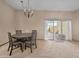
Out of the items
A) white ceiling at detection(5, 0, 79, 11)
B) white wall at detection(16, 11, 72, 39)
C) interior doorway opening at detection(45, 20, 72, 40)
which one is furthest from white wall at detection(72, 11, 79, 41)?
white wall at detection(16, 11, 72, 39)

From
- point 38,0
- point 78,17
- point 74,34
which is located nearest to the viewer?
point 38,0

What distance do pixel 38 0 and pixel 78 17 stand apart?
4.39 metres

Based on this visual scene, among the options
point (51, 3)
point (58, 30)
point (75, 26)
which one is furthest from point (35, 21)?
point (75, 26)

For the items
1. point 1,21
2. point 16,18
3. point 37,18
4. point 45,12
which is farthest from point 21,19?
point 1,21

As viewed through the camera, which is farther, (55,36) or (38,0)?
(55,36)

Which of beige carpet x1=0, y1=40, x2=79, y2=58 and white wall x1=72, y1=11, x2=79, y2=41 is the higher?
white wall x1=72, y1=11, x2=79, y2=41

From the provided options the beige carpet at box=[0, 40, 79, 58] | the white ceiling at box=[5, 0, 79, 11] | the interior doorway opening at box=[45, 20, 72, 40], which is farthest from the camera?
the interior doorway opening at box=[45, 20, 72, 40]

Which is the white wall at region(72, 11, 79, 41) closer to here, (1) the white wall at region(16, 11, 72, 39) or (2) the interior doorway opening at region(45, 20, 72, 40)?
(2) the interior doorway opening at region(45, 20, 72, 40)

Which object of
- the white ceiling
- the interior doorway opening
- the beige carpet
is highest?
the white ceiling

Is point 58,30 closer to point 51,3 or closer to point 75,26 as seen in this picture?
point 75,26

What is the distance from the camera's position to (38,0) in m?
6.17

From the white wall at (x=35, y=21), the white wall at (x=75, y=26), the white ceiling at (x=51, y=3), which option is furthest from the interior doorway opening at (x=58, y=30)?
the white ceiling at (x=51, y=3)

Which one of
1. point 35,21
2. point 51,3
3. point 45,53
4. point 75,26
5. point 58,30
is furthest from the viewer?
point 58,30

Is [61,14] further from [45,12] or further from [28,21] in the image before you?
[28,21]
